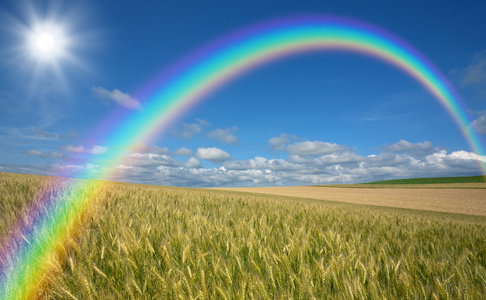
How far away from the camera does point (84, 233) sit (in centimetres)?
263

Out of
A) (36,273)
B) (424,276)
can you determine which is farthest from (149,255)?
(424,276)

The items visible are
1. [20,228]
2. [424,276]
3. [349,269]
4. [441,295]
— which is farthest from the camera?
[20,228]

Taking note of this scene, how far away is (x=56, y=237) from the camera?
261cm

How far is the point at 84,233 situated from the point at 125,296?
1429mm

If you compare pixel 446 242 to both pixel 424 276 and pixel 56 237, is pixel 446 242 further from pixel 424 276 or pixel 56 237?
pixel 56 237

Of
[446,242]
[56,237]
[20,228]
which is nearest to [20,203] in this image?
[20,228]

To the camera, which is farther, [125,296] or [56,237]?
[56,237]

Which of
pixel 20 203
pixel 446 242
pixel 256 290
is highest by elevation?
pixel 20 203

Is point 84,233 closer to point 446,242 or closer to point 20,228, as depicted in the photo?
point 20,228

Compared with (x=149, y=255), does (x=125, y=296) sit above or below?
below

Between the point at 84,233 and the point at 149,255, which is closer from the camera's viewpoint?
the point at 149,255

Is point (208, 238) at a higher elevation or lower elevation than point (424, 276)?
higher

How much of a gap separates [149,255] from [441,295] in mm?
1848

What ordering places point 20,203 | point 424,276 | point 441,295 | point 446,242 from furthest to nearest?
1. point 20,203
2. point 446,242
3. point 424,276
4. point 441,295
